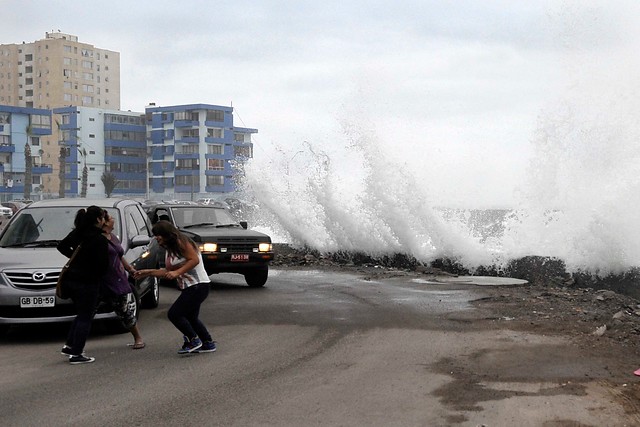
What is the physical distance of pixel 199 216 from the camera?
688 inches

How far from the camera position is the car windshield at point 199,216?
680 inches

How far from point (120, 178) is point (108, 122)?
29.7 feet

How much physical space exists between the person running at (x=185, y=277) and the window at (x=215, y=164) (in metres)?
108

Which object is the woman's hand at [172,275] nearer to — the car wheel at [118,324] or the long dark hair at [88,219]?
the long dark hair at [88,219]

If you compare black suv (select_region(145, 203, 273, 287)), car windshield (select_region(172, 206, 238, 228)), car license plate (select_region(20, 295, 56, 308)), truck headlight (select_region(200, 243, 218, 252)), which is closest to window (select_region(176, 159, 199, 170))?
car windshield (select_region(172, 206, 238, 228))

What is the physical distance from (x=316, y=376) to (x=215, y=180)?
10987 cm

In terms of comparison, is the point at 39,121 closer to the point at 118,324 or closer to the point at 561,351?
the point at 118,324

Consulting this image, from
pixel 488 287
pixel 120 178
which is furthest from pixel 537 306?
pixel 120 178

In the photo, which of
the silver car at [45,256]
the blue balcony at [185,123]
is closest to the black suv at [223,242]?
the silver car at [45,256]

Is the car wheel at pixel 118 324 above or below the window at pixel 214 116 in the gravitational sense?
below

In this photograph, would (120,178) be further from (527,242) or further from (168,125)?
(527,242)

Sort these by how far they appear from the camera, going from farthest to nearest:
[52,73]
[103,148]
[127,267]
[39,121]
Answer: [52,73], [103,148], [39,121], [127,267]

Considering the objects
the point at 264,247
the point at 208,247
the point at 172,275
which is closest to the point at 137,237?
the point at 172,275

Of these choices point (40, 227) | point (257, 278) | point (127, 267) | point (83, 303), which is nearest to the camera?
point (83, 303)
